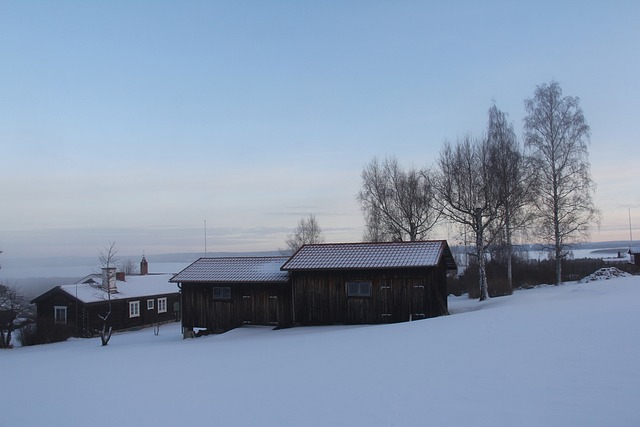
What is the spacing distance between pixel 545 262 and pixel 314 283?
27.2 meters

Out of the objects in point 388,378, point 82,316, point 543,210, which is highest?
point 543,210

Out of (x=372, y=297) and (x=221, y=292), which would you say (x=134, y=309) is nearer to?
(x=221, y=292)

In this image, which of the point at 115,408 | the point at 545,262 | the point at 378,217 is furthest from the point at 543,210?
the point at 115,408

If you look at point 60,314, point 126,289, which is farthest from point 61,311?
point 126,289

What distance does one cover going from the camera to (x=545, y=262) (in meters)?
40.8

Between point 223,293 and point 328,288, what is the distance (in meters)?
6.62

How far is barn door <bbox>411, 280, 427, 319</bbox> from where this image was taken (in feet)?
70.1

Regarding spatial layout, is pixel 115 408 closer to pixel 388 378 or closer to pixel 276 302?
pixel 388 378

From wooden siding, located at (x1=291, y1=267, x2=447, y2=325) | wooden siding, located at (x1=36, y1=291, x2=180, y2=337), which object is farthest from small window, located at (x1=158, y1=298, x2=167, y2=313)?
wooden siding, located at (x1=291, y1=267, x2=447, y2=325)

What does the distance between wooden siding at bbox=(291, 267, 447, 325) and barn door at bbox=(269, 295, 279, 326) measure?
4.74 ft

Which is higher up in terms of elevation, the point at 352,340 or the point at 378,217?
the point at 378,217

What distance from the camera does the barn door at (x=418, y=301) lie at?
21.4 metres

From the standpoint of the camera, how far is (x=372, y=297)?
72.4 ft

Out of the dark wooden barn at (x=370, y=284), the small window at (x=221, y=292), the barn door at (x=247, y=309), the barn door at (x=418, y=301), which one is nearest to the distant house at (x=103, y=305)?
the small window at (x=221, y=292)
